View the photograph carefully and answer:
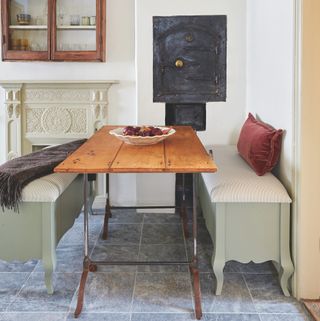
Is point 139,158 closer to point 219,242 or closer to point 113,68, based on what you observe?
point 219,242

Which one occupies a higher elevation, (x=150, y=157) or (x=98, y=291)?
(x=150, y=157)

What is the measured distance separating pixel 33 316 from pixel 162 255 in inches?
41.1

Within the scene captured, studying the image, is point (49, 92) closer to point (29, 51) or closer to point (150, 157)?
point (29, 51)

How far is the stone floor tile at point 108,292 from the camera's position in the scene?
7.28ft

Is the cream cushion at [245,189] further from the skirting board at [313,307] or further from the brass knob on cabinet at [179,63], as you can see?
the brass knob on cabinet at [179,63]

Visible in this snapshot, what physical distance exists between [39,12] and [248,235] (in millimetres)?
2825

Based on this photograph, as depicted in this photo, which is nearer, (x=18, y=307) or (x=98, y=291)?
(x=18, y=307)

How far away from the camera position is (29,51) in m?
3.80

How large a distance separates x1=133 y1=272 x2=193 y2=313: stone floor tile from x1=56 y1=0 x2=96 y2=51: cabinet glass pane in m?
2.25

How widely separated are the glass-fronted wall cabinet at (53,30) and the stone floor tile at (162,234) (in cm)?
157

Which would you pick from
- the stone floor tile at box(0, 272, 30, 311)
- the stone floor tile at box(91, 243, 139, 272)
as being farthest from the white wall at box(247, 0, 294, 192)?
the stone floor tile at box(0, 272, 30, 311)

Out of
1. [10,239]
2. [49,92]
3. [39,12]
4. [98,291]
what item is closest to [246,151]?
[98,291]

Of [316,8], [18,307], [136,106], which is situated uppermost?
[316,8]

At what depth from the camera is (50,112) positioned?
13.1 feet
